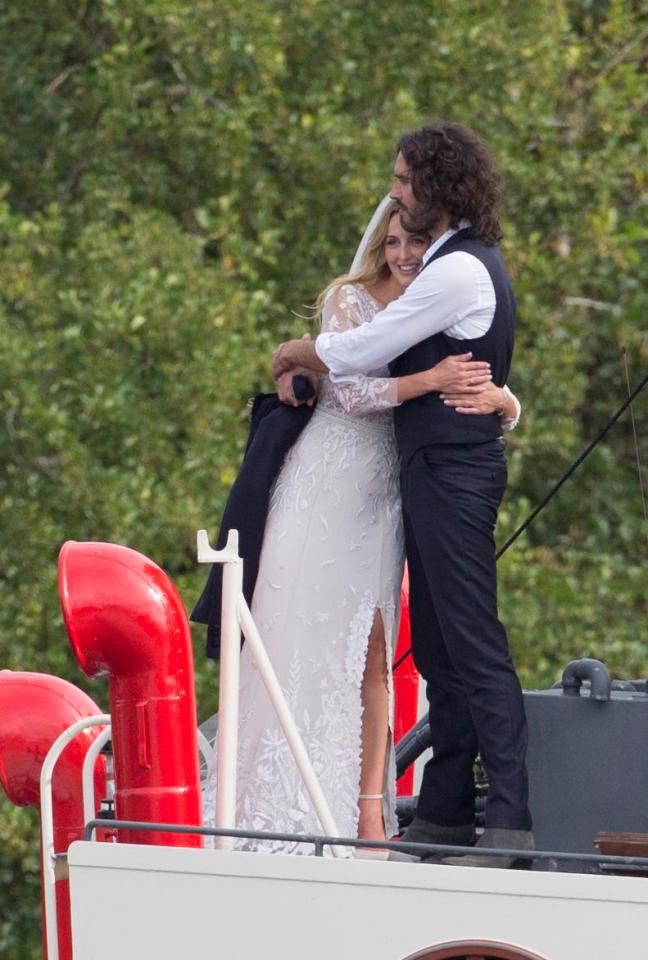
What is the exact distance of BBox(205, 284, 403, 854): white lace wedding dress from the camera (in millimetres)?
4312

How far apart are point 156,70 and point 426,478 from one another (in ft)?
19.7

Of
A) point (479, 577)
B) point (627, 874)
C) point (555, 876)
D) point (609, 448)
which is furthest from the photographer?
point (609, 448)

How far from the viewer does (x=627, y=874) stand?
3.72m

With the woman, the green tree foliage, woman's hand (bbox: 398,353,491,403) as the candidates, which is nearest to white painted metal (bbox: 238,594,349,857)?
the woman

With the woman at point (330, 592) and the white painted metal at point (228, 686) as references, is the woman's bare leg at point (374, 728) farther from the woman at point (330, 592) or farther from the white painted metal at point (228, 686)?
the white painted metal at point (228, 686)

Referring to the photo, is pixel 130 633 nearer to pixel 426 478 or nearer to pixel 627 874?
pixel 426 478

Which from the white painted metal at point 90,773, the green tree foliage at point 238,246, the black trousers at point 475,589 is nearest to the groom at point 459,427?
the black trousers at point 475,589

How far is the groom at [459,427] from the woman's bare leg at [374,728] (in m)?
0.24

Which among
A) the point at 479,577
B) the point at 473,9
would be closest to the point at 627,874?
the point at 479,577

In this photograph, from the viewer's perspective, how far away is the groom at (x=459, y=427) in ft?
13.1

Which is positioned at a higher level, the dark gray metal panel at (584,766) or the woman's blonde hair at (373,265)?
the woman's blonde hair at (373,265)

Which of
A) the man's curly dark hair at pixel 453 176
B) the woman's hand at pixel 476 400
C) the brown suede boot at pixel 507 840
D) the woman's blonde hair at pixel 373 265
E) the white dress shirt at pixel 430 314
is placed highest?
the man's curly dark hair at pixel 453 176

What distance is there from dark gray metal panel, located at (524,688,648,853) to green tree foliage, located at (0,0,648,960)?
13.4 feet

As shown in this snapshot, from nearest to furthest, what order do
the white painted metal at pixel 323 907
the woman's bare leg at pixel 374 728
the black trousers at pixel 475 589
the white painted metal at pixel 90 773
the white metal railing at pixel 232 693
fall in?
the white painted metal at pixel 323 907 → the white metal railing at pixel 232 693 → the black trousers at pixel 475 589 → the white painted metal at pixel 90 773 → the woman's bare leg at pixel 374 728
